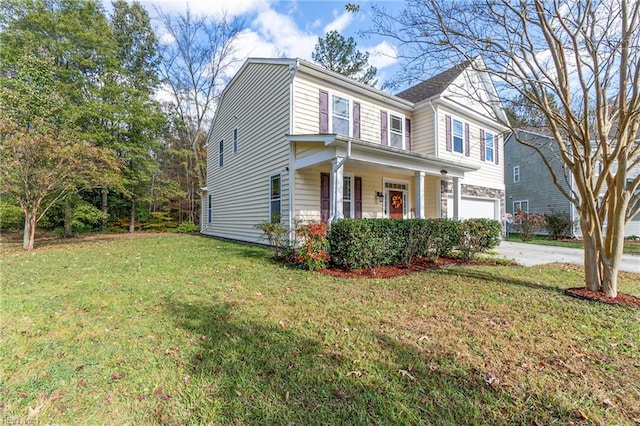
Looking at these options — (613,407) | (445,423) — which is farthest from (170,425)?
(613,407)

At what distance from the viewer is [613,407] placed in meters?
1.99

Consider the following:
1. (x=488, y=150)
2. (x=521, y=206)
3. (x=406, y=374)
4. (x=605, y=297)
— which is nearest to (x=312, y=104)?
(x=605, y=297)

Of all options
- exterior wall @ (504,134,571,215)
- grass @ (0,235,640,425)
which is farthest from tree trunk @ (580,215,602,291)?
exterior wall @ (504,134,571,215)

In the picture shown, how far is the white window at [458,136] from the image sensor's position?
11.9 meters

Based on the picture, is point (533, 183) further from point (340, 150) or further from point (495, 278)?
point (340, 150)

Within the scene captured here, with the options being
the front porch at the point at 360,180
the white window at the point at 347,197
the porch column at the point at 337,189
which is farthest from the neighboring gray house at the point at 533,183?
the porch column at the point at 337,189

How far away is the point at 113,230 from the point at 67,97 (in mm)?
8171

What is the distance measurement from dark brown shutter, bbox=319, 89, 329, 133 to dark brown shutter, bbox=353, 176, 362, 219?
2.09m

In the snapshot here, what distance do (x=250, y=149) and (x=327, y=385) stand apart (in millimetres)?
9993

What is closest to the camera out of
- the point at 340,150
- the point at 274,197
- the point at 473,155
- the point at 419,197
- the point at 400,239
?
the point at 400,239

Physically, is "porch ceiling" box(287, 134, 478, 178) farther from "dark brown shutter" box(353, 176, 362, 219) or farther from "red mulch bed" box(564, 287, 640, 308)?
"red mulch bed" box(564, 287, 640, 308)

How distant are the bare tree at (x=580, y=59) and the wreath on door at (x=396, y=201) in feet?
20.3

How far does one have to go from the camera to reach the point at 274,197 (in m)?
9.38

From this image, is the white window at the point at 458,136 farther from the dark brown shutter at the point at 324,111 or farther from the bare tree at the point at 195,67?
the bare tree at the point at 195,67
